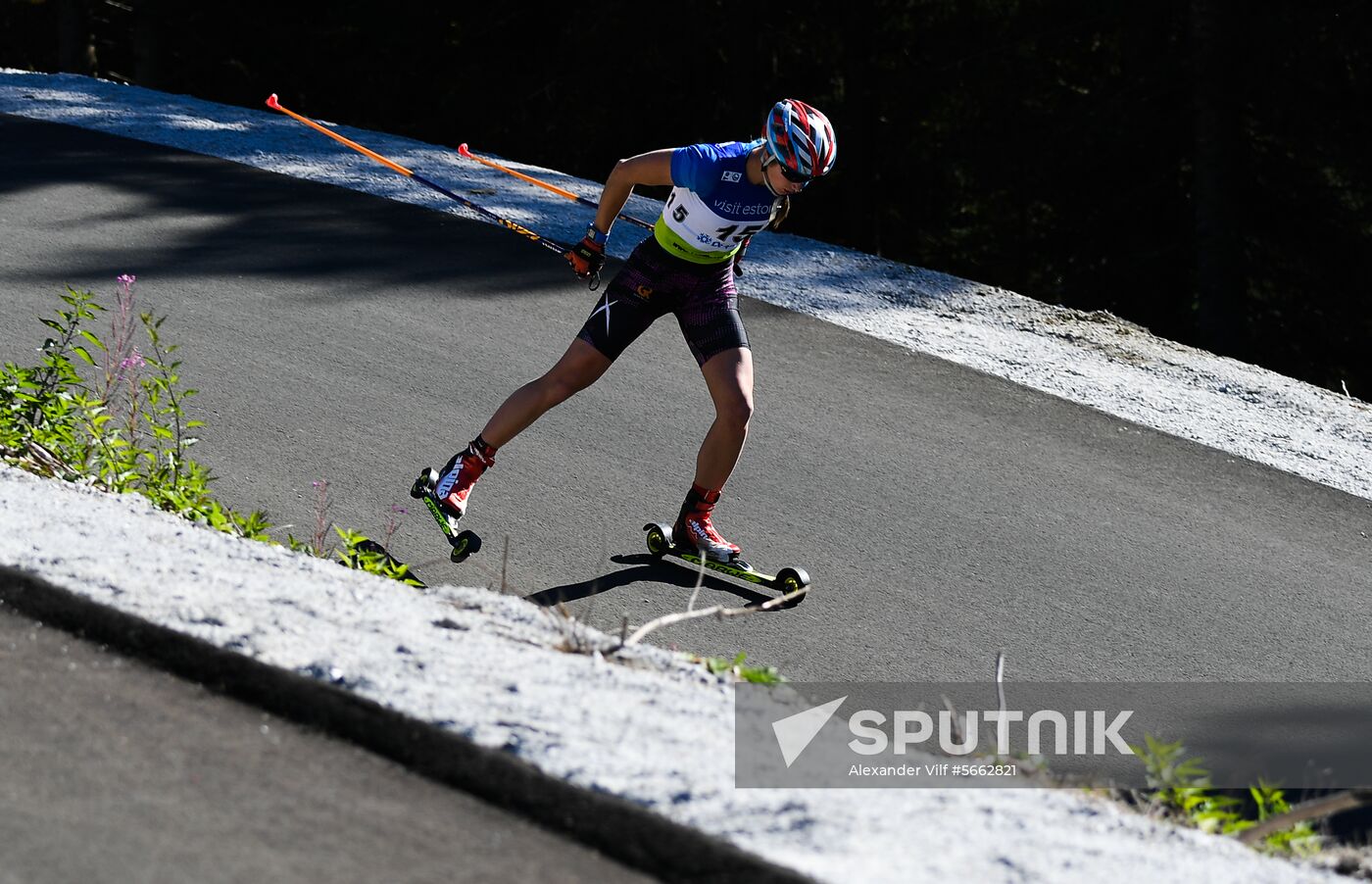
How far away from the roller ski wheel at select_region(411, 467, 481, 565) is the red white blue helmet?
6.77 feet

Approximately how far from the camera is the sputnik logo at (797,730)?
3.90m

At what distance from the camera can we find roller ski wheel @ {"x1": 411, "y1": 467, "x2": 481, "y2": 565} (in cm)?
625

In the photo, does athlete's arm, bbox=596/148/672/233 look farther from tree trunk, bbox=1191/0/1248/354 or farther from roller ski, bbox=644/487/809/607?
tree trunk, bbox=1191/0/1248/354

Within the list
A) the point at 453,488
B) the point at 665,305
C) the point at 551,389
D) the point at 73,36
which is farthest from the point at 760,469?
the point at 73,36

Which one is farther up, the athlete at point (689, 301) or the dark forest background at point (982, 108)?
the dark forest background at point (982, 108)

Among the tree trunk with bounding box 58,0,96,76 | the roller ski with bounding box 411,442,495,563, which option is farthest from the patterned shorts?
the tree trunk with bounding box 58,0,96,76

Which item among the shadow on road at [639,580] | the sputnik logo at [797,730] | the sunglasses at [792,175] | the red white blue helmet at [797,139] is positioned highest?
the red white blue helmet at [797,139]

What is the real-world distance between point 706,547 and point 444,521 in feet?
3.78

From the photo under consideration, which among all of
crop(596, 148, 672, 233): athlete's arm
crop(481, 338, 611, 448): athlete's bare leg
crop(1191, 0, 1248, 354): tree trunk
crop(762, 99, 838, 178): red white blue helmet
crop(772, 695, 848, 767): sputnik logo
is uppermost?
crop(1191, 0, 1248, 354): tree trunk

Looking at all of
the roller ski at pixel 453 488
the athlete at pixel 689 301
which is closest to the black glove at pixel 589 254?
the athlete at pixel 689 301

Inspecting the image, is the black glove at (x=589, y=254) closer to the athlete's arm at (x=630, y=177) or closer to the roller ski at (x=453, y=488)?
the athlete's arm at (x=630, y=177)

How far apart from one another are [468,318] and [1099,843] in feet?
22.3

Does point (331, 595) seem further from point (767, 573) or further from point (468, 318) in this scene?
point (468, 318)

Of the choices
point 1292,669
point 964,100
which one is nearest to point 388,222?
point 1292,669
